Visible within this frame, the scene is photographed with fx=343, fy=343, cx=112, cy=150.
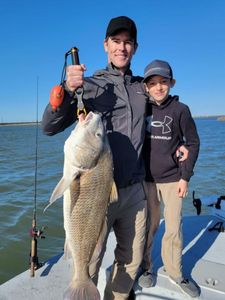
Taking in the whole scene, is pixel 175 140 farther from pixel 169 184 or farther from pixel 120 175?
pixel 120 175

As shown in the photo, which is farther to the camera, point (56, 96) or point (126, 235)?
point (126, 235)

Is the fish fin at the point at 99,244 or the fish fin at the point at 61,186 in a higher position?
the fish fin at the point at 61,186

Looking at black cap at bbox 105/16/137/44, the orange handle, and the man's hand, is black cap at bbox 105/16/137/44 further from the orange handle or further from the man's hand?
the orange handle

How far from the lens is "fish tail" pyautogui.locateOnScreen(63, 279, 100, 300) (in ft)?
8.74

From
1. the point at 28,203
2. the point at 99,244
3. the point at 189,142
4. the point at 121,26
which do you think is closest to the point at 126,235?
the point at 99,244

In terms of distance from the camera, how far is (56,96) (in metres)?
2.49

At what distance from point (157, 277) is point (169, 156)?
4.54ft

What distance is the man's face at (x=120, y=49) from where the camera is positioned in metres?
3.05

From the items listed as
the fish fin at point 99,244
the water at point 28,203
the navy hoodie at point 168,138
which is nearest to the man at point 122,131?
the fish fin at point 99,244

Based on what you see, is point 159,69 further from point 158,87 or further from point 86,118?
point 86,118

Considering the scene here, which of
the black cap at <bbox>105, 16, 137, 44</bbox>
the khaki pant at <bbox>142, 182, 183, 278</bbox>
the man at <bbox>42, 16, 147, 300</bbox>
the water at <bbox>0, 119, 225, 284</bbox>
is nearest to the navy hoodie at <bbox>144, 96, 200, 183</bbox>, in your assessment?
the khaki pant at <bbox>142, 182, 183, 278</bbox>

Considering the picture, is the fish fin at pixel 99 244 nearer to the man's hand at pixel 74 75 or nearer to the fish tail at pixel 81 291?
the fish tail at pixel 81 291

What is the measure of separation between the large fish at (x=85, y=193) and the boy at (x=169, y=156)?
3.74 ft

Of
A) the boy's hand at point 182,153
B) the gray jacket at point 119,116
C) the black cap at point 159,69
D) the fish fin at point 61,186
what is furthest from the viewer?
the boy's hand at point 182,153
